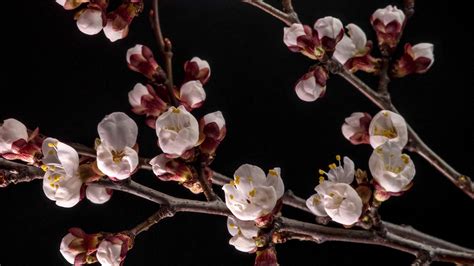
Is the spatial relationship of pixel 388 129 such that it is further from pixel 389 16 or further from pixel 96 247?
pixel 96 247

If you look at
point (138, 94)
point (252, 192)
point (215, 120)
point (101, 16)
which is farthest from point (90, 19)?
point (252, 192)

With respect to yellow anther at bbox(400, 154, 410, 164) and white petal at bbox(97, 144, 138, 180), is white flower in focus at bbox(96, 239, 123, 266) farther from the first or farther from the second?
yellow anther at bbox(400, 154, 410, 164)

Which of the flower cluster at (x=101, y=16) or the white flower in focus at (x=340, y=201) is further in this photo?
the flower cluster at (x=101, y=16)

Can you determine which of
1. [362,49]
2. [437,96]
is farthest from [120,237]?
[437,96]

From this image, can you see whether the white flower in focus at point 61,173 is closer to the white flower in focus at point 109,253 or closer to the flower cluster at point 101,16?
the white flower in focus at point 109,253

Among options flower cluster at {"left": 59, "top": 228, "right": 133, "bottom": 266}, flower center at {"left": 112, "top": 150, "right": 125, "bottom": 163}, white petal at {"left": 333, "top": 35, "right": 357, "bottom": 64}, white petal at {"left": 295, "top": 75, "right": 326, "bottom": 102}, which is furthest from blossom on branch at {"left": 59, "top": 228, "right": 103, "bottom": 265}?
white petal at {"left": 333, "top": 35, "right": 357, "bottom": 64}

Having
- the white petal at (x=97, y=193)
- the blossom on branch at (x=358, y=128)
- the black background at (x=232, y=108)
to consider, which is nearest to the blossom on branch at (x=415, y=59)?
the blossom on branch at (x=358, y=128)
